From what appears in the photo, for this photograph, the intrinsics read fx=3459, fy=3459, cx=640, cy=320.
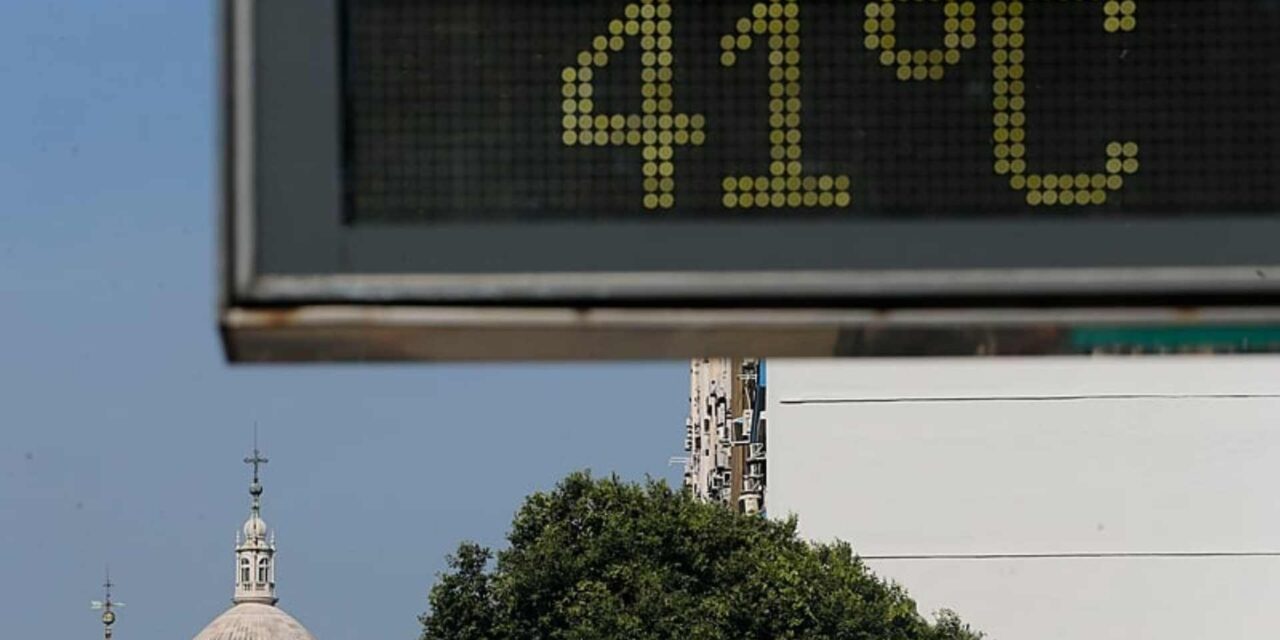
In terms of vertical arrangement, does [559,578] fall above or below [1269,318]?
below

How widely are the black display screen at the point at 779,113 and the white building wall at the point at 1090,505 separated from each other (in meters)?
57.1

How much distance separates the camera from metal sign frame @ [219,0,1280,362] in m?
5.98

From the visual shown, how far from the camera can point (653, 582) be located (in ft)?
165

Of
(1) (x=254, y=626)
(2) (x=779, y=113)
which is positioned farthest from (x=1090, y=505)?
(1) (x=254, y=626)

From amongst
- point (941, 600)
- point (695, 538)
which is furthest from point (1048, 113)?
point (941, 600)

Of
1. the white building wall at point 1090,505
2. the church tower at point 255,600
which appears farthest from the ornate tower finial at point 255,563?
the white building wall at point 1090,505

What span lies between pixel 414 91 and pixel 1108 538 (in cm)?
5816

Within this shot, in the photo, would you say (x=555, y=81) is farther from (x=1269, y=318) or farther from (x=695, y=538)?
(x=695, y=538)

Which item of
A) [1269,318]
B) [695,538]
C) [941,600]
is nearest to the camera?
[1269,318]

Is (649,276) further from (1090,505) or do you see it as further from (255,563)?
(255,563)

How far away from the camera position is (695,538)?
51.1m

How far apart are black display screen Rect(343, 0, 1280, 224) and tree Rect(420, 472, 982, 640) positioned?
4310 cm

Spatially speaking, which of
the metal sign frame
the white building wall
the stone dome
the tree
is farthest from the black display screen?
the stone dome

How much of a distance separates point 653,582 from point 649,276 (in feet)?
146
